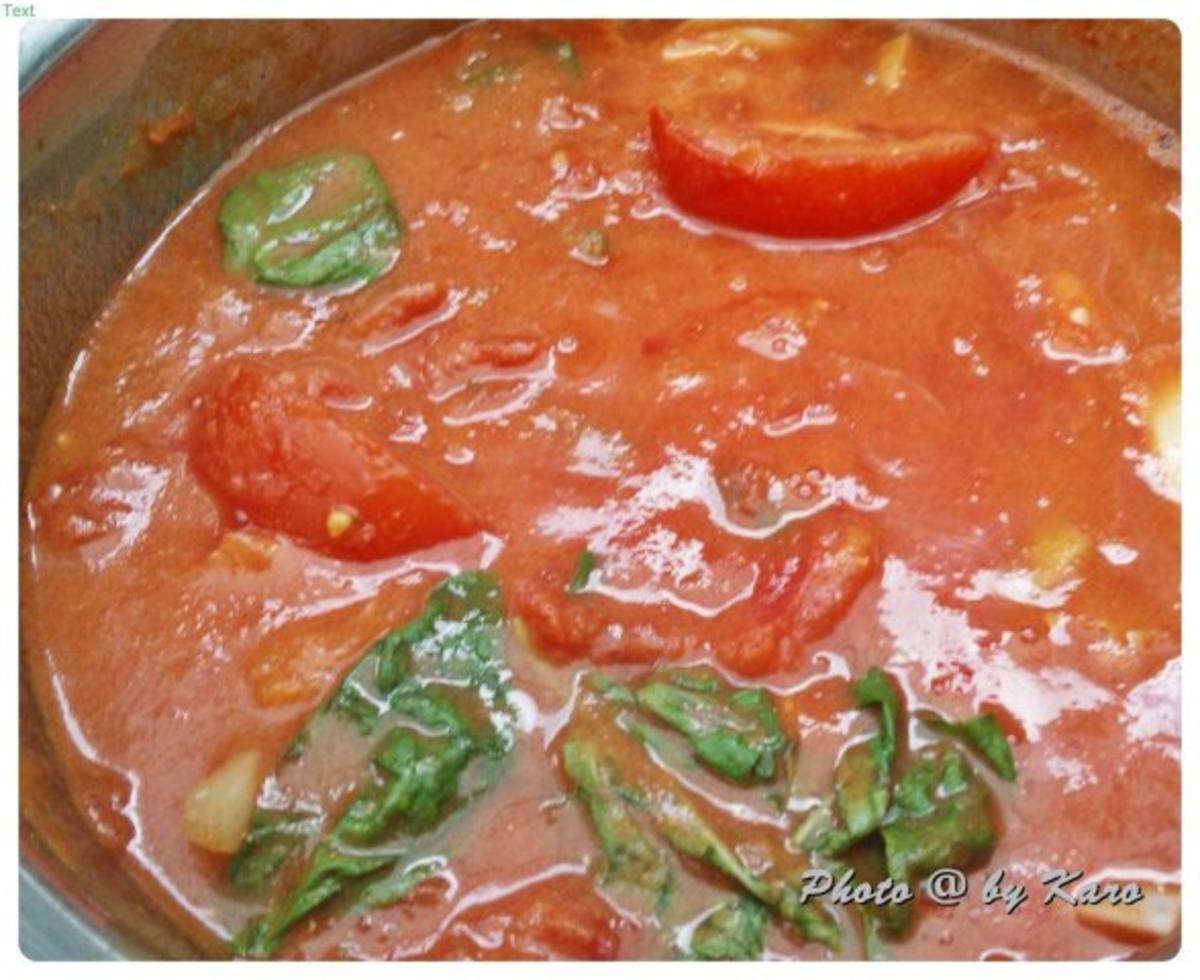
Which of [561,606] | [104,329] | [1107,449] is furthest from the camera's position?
[104,329]

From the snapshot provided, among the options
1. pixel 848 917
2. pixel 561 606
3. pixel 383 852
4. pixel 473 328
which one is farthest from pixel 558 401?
pixel 848 917

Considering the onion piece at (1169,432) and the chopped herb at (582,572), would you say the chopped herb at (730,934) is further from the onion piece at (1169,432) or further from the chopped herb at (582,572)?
the onion piece at (1169,432)

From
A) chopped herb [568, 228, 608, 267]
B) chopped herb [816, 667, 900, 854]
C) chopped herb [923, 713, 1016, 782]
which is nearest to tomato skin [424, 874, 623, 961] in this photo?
chopped herb [816, 667, 900, 854]

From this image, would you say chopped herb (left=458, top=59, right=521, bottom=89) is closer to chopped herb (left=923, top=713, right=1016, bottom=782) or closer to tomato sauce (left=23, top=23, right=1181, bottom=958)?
tomato sauce (left=23, top=23, right=1181, bottom=958)

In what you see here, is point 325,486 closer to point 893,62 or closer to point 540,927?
point 540,927

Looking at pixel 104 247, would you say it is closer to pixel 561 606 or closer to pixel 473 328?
pixel 473 328

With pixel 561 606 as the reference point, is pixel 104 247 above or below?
above
